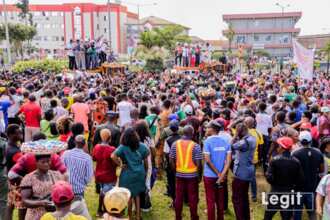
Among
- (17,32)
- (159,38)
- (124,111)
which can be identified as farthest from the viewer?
(17,32)

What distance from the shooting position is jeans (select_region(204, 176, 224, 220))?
579 cm

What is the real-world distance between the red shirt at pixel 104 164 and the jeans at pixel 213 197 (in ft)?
4.55

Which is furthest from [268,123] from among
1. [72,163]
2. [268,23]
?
[268,23]

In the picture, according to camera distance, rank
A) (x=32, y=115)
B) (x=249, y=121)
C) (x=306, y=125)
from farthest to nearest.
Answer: (x=32, y=115), (x=306, y=125), (x=249, y=121)

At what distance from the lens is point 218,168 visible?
5688 mm

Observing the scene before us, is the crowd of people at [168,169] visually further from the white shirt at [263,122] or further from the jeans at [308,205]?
the white shirt at [263,122]

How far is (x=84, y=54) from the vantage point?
19.9 metres

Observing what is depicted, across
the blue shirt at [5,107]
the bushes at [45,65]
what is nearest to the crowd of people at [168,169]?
the blue shirt at [5,107]

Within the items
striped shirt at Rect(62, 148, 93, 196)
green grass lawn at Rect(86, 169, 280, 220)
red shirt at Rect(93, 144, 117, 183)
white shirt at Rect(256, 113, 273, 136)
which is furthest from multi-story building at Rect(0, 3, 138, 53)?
Answer: striped shirt at Rect(62, 148, 93, 196)

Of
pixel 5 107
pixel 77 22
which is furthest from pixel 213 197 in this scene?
pixel 77 22

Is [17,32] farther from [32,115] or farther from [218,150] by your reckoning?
[218,150]

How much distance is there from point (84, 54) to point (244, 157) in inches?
609

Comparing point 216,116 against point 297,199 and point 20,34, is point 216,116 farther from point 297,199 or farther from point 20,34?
point 20,34

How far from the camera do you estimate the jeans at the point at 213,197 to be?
5.79m
